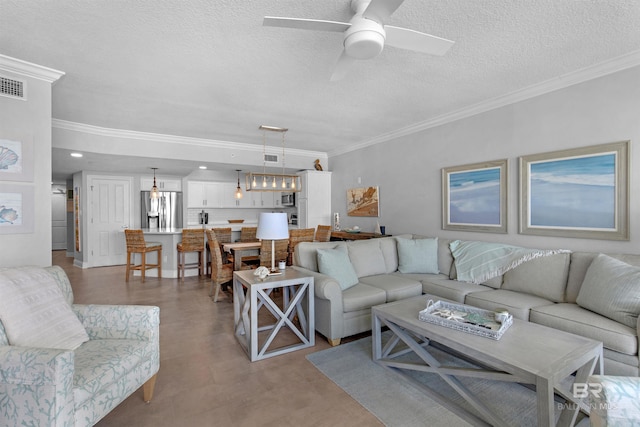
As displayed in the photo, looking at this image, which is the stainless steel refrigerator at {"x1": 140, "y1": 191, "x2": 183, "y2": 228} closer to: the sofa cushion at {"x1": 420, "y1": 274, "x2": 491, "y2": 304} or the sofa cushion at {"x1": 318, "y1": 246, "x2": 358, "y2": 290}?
the sofa cushion at {"x1": 318, "y1": 246, "x2": 358, "y2": 290}

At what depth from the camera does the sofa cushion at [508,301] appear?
2611 millimetres

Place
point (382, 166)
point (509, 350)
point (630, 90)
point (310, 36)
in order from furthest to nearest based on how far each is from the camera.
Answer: point (382, 166) → point (630, 90) → point (310, 36) → point (509, 350)

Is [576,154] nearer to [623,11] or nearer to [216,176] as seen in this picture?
[623,11]

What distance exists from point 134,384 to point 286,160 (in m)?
5.14

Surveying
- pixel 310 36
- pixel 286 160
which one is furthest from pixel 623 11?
pixel 286 160

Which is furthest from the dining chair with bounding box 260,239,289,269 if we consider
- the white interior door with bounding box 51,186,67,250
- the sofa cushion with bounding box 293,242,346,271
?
the white interior door with bounding box 51,186,67,250

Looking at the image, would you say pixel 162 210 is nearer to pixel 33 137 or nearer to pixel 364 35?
pixel 33 137

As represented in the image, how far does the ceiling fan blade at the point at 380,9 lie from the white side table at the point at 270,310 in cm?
216

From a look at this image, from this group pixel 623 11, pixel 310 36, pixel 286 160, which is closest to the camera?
pixel 623 11

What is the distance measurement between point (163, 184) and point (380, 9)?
7.52m

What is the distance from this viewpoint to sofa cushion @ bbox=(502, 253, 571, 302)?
2805 millimetres

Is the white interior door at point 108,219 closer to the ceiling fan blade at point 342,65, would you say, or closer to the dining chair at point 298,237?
the dining chair at point 298,237

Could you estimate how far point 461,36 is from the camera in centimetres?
233

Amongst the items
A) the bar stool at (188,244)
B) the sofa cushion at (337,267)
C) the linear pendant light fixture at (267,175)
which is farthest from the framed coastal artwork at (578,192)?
the bar stool at (188,244)
